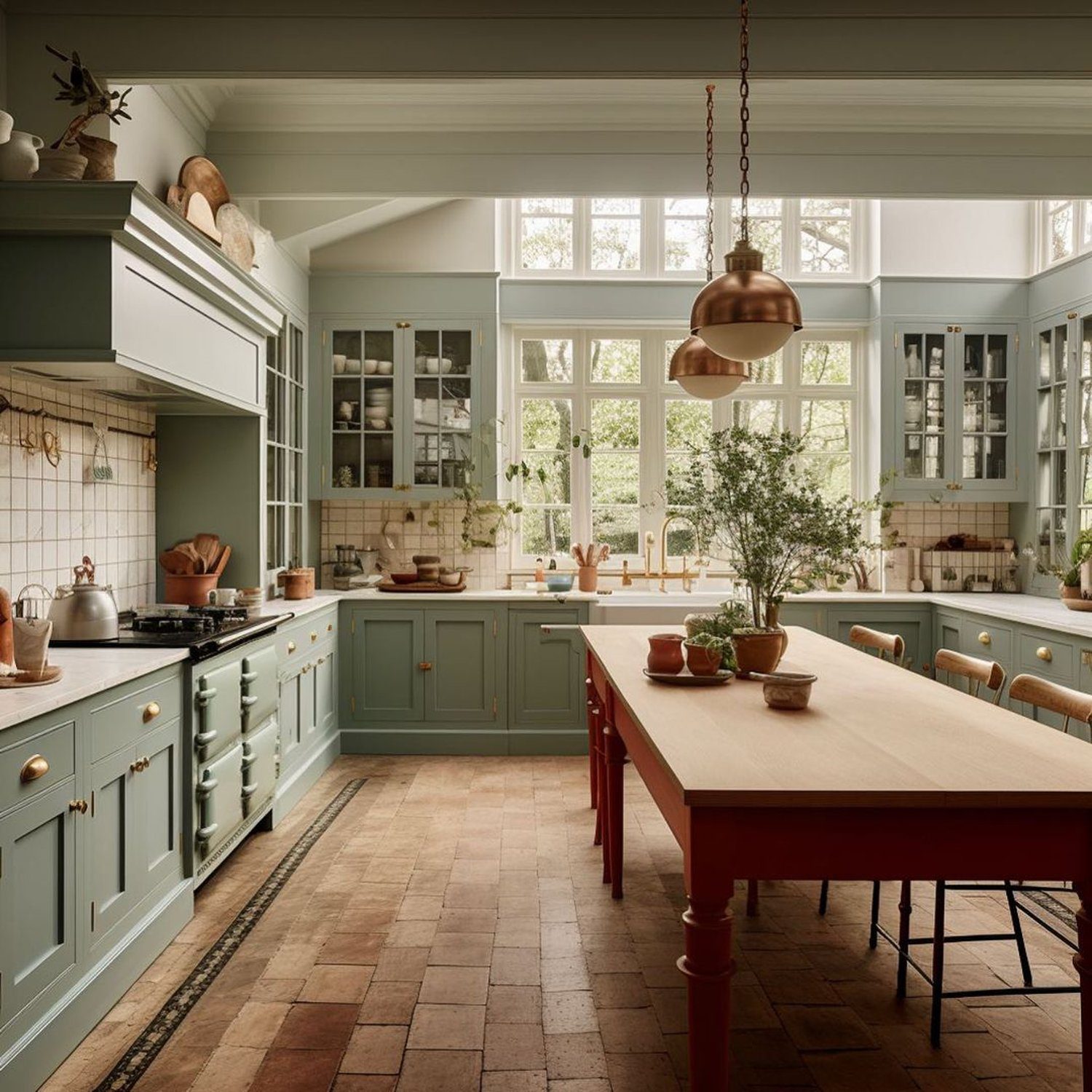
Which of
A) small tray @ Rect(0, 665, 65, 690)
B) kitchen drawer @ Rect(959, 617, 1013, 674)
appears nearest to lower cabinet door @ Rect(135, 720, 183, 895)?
small tray @ Rect(0, 665, 65, 690)

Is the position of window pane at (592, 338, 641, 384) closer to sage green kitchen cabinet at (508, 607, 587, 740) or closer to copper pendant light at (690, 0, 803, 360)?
sage green kitchen cabinet at (508, 607, 587, 740)

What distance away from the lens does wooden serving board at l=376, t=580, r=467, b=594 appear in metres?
5.89

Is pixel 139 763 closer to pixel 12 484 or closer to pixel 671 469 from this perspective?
pixel 12 484

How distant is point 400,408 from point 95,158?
2.98 meters

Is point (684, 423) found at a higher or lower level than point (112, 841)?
higher

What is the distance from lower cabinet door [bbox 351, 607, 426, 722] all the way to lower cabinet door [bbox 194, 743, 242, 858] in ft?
6.29

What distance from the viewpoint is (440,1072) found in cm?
238

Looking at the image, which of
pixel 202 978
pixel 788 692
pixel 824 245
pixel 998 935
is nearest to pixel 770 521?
pixel 788 692

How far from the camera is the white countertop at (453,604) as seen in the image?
242 centimetres

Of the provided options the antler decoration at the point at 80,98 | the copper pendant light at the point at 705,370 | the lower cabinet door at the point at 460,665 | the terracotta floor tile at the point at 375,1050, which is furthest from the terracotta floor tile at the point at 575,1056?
the lower cabinet door at the point at 460,665

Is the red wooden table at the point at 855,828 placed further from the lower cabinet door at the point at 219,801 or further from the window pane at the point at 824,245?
the window pane at the point at 824,245

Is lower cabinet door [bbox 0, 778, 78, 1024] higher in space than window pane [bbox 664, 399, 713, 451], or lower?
lower

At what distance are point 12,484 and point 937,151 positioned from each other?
14.7 feet

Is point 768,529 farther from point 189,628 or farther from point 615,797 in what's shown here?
point 189,628
